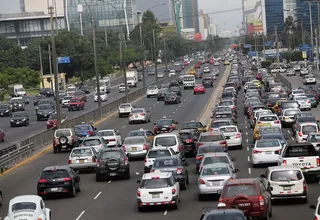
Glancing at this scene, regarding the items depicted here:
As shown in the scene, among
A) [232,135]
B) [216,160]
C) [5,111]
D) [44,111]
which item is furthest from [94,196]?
[5,111]

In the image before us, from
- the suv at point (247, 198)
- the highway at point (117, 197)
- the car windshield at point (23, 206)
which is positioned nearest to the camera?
the suv at point (247, 198)

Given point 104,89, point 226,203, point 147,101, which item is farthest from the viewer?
point 104,89

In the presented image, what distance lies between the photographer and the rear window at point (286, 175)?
84.4ft

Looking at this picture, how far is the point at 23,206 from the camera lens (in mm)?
22938

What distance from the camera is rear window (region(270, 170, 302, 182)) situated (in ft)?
84.4

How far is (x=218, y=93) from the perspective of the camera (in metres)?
97.7

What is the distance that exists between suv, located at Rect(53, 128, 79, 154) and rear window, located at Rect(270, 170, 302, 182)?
24418 mm

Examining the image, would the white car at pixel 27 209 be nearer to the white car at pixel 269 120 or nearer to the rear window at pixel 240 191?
the rear window at pixel 240 191

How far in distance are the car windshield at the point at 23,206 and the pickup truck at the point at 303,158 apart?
440 inches

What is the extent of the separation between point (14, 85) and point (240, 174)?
293 feet

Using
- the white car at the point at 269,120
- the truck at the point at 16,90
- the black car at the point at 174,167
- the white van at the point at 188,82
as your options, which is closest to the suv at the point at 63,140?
the white car at the point at 269,120

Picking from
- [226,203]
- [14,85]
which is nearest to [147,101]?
[14,85]

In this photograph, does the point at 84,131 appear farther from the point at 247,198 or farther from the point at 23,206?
the point at 247,198

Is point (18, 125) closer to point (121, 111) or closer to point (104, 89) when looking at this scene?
point (121, 111)
